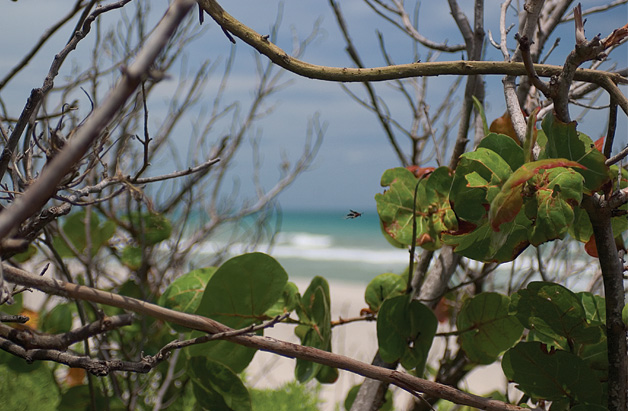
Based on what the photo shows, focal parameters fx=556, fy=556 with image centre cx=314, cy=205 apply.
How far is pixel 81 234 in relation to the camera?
693 mm

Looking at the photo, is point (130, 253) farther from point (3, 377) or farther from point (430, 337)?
point (430, 337)

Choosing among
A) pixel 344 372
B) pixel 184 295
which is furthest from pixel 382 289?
pixel 344 372

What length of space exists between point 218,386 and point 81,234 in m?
0.35

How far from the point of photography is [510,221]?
10.5 inches

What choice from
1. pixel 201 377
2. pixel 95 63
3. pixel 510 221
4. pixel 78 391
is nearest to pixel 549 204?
pixel 510 221

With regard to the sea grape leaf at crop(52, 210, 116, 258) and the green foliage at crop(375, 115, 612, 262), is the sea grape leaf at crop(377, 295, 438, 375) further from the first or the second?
the sea grape leaf at crop(52, 210, 116, 258)

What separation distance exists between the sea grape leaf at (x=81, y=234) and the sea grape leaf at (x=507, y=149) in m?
0.51

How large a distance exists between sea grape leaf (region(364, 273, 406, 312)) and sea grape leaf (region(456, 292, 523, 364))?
7cm

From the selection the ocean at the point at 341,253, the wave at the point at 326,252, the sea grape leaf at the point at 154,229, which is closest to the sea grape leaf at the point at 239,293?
the sea grape leaf at the point at 154,229

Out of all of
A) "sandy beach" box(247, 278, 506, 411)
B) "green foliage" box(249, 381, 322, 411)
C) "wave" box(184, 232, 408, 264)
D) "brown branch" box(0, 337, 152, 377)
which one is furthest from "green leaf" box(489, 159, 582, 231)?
"wave" box(184, 232, 408, 264)

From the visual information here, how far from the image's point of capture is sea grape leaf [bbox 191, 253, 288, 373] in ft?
1.35

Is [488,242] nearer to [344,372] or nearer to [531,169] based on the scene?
[531,169]

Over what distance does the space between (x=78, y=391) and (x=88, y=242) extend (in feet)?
0.57

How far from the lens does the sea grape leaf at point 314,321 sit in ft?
1.48
